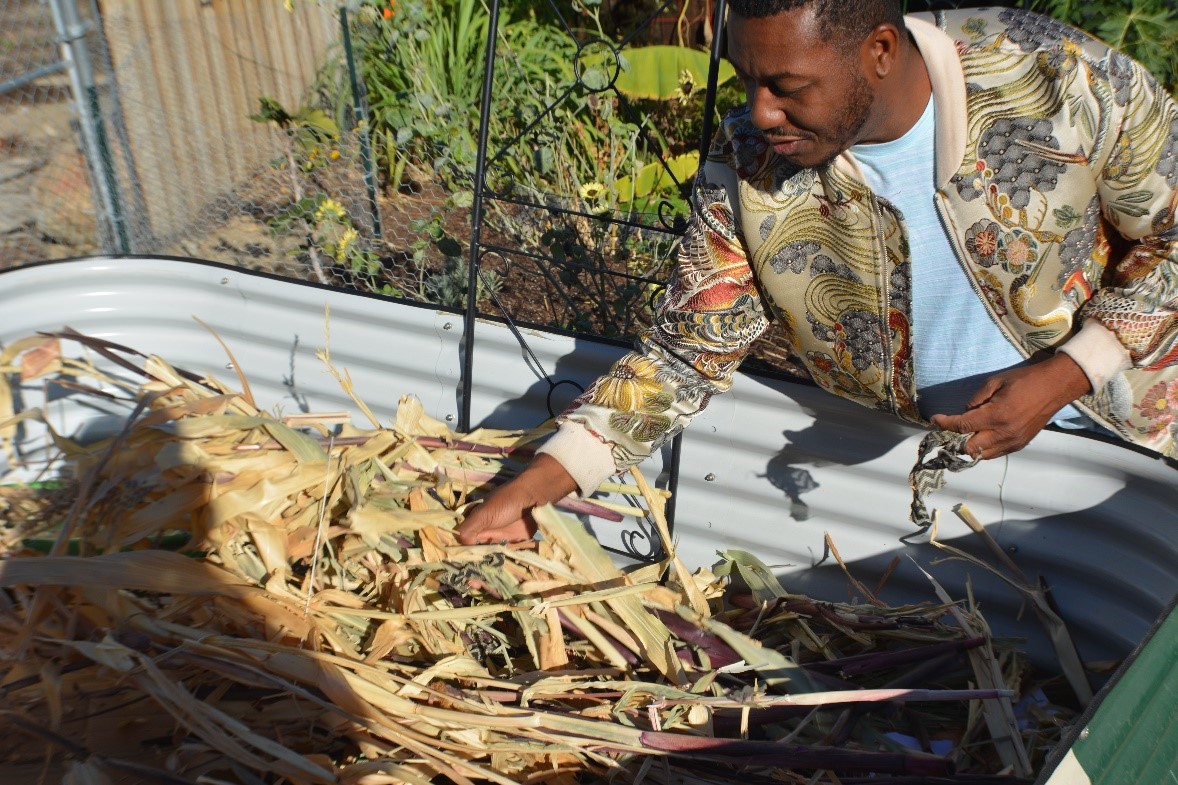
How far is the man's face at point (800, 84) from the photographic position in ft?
4.16

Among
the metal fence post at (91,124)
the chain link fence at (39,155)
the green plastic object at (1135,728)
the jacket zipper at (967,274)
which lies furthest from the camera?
the chain link fence at (39,155)

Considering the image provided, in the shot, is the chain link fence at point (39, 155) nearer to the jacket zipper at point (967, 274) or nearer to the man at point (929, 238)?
the man at point (929, 238)

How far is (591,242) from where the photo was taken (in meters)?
3.38

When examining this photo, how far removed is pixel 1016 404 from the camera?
4.71 ft

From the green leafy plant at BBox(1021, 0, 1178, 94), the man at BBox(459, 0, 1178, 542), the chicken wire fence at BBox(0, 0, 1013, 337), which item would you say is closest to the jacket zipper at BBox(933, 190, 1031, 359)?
the man at BBox(459, 0, 1178, 542)

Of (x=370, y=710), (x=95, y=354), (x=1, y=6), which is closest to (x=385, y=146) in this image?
(x=1, y=6)

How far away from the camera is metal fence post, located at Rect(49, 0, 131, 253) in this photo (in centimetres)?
345

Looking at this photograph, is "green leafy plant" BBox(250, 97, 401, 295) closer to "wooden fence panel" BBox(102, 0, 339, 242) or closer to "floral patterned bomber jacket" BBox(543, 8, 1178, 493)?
"wooden fence panel" BBox(102, 0, 339, 242)

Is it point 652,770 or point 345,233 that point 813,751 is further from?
point 345,233

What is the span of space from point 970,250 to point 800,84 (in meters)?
0.40

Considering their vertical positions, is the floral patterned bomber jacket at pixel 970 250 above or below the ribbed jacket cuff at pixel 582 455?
above

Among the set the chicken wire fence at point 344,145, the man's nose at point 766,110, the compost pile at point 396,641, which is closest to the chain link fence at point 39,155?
the chicken wire fence at point 344,145

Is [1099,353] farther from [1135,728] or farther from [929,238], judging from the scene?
[1135,728]

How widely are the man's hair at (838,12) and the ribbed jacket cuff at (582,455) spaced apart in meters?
0.74
